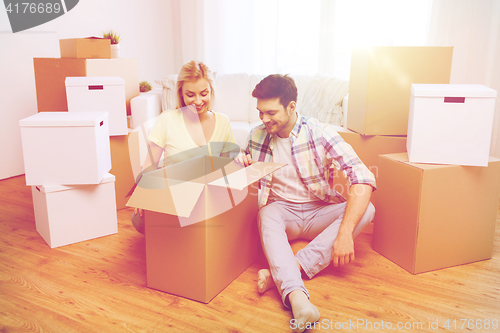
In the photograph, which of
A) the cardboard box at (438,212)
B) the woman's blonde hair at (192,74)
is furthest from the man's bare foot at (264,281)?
the woman's blonde hair at (192,74)

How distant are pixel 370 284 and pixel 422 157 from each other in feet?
1.76

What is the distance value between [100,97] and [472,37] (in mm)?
2496

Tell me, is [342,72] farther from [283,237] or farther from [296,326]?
[296,326]

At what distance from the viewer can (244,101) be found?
300 cm

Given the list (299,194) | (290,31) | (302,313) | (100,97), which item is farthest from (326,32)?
(302,313)

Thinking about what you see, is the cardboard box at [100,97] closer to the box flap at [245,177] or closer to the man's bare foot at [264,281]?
the box flap at [245,177]

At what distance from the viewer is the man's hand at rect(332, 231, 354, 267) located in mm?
1417

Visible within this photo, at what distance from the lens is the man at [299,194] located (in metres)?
1.42

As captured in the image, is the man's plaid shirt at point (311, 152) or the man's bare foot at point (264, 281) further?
the man's plaid shirt at point (311, 152)

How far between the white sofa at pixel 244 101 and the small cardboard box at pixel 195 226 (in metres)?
1.13

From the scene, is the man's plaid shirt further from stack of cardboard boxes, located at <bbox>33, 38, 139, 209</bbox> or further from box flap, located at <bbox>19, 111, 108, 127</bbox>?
stack of cardboard boxes, located at <bbox>33, 38, 139, 209</bbox>

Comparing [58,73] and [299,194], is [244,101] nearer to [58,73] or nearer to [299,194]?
[58,73]

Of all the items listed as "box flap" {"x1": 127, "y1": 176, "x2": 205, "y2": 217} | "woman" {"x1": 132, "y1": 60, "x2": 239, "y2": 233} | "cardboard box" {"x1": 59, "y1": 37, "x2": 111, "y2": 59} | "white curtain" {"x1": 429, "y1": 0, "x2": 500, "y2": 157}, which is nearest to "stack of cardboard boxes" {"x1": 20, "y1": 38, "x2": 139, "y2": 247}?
"woman" {"x1": 132, "y1": 60, "x2": 239, "y2": 233}

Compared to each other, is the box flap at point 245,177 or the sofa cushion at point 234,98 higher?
the sofa cushion at point 234,98
